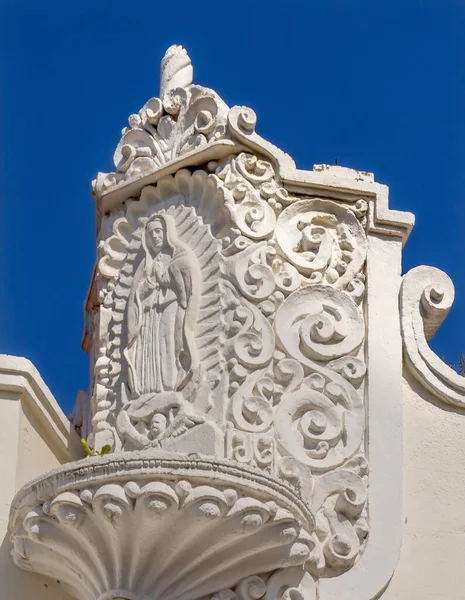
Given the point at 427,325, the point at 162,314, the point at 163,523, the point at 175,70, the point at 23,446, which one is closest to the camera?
the point at 163,523

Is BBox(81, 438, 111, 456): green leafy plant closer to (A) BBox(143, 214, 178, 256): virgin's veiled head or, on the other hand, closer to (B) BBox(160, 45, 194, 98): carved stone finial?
(A) BBox(143, 214, 178, 256): virgin's veiled head

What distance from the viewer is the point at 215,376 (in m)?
11.1

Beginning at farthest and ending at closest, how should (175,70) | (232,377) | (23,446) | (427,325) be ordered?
(175,70) → (427,325) → (23,446) → (232,377)

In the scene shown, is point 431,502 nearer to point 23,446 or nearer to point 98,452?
point 98,452

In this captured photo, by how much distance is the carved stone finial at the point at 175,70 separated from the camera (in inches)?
479

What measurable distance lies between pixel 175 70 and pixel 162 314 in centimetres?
147

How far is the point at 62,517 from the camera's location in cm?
1052

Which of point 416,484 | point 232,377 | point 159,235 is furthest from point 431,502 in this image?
point 159,235

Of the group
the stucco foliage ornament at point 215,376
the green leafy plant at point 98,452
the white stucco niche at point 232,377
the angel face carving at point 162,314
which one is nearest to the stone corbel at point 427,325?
the white stucco niche at point 232,377

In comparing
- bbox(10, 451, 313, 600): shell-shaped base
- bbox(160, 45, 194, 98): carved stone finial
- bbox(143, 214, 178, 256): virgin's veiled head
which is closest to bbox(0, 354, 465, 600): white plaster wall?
bbox(10, 451, 313, 600): shell-shaped base

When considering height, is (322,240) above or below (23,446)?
above

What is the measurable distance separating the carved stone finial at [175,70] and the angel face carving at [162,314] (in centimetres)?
81

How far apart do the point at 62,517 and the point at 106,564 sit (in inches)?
11.5

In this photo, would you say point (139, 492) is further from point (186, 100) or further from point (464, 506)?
point (186, 100)
